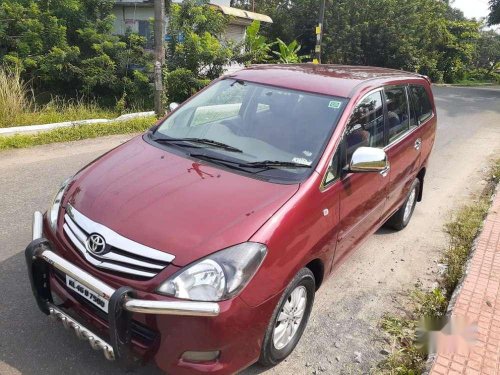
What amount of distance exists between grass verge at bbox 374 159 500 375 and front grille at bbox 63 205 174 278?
1.76 metres

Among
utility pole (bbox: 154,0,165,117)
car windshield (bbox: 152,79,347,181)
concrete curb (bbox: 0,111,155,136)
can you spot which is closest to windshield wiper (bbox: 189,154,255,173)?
car windshield (bbox: 152,79,347,181)

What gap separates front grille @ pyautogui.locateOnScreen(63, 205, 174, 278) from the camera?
2.30 meters

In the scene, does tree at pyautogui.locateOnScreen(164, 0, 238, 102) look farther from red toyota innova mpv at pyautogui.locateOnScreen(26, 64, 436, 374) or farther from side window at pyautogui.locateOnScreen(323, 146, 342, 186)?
side window at pyautogui.locateOnScreen(323, 146, 342, 186)

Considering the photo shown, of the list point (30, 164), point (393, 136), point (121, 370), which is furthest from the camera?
point (30, 164)

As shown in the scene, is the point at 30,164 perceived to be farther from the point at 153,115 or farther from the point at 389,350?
the point at 389,350

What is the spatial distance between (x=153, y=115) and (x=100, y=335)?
27.3 ft

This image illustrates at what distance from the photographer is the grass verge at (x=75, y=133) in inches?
288

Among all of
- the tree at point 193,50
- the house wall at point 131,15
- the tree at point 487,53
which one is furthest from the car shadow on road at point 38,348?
the tree at point 487,53

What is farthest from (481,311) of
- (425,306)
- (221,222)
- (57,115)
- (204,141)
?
(57,115)

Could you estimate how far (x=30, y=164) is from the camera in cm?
647

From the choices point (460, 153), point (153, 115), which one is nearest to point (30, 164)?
point (153, 115)

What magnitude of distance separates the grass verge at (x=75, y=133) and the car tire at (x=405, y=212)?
5856mm

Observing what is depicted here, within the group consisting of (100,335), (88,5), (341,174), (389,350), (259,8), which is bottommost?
(389,350)

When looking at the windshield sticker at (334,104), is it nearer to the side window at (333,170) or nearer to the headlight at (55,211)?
the side window at (333,170)
